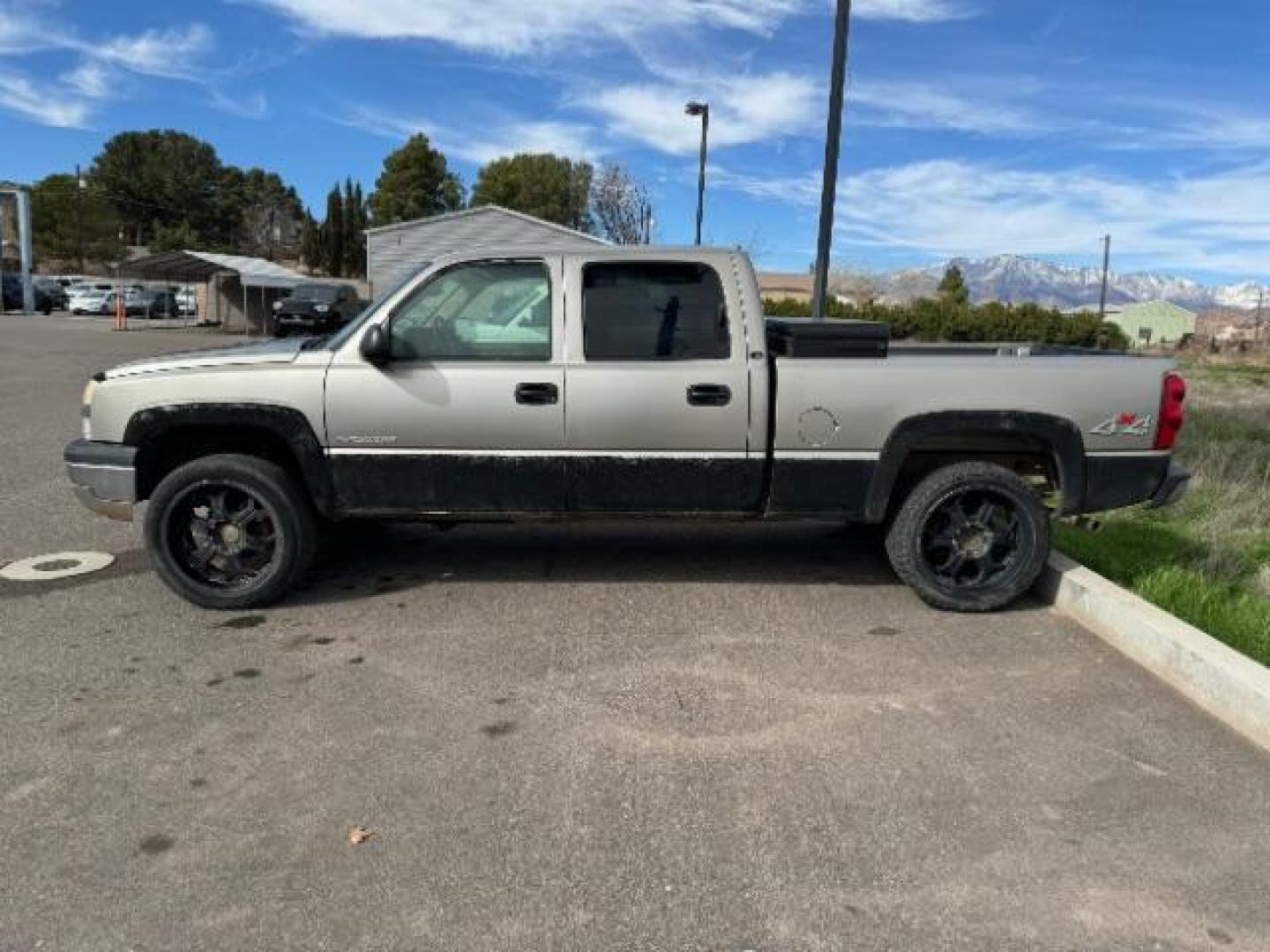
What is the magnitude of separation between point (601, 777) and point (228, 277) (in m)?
41.9

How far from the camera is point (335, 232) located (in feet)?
220

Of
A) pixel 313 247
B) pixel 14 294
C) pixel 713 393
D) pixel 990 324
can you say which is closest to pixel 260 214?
pixel 313 247

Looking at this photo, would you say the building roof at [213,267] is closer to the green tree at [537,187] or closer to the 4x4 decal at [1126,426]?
the green tree at [537,187]

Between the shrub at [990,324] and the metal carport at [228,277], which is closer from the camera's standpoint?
the metal carport at [228,277]

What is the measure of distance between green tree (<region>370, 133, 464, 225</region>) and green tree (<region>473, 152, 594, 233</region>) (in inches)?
165

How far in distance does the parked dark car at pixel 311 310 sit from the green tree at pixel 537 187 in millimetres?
34207

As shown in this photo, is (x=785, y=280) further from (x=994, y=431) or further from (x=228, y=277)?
(x=994, y=431)

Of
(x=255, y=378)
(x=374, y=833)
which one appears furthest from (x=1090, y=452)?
(x=255, y=378)

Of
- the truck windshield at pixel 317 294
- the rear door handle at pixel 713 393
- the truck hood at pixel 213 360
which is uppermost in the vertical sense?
the truck windshield at pixel 317 294

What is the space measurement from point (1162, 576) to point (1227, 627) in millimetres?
586

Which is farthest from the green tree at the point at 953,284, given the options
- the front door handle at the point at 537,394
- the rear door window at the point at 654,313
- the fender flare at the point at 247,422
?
the fender flare at the point at 247,422

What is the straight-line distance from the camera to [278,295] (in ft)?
135

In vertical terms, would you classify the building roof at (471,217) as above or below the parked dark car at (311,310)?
above

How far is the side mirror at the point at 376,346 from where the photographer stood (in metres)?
4.94
